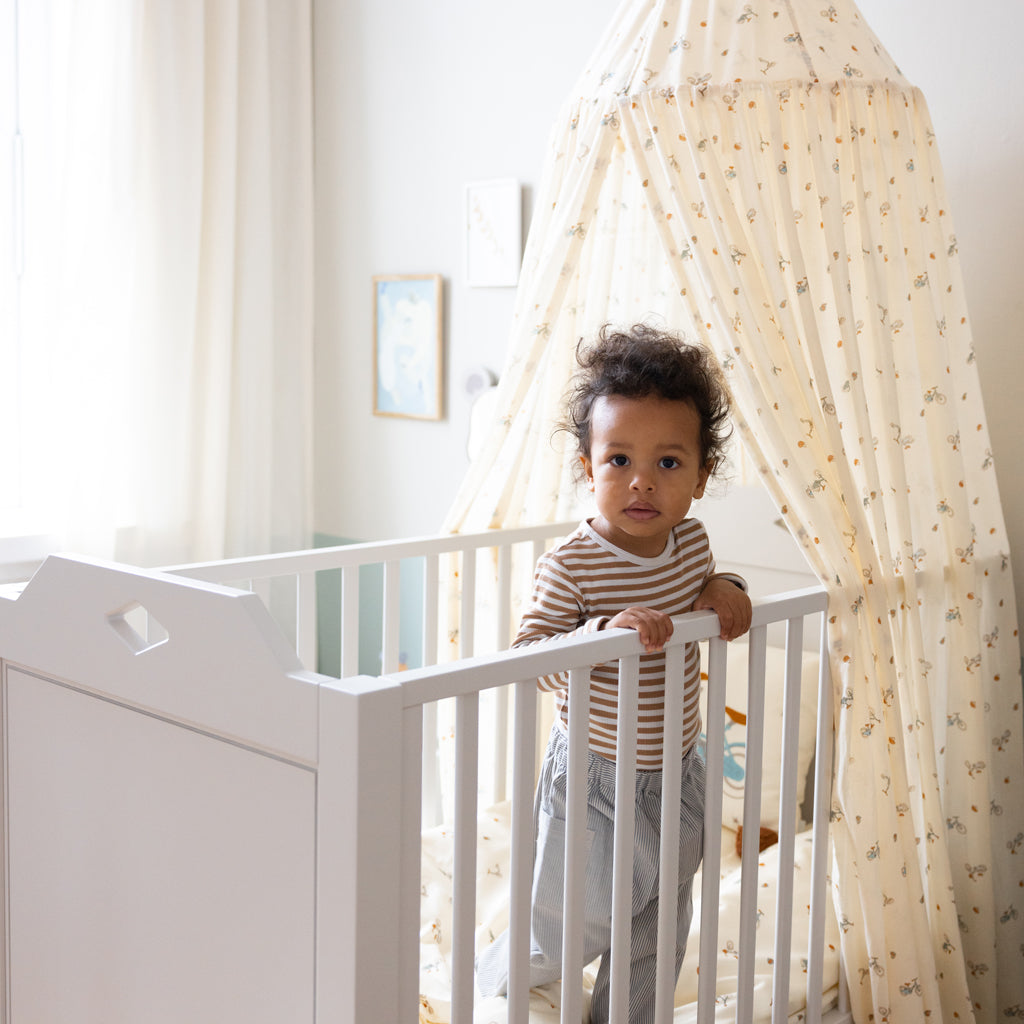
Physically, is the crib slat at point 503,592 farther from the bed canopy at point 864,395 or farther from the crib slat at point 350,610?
the bed canopy at point 864,395

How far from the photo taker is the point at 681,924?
5.37 feet

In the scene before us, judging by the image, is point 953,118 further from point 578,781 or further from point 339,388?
point 339,388

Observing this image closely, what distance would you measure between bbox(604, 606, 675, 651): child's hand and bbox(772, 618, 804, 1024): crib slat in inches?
12.5

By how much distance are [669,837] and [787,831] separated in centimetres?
28

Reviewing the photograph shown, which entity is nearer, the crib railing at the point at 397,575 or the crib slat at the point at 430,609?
the crib railing at the point at 397,575

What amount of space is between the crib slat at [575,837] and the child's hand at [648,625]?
0.29ft

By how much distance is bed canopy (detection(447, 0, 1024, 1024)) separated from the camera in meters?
1.66

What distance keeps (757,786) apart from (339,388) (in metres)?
1.95

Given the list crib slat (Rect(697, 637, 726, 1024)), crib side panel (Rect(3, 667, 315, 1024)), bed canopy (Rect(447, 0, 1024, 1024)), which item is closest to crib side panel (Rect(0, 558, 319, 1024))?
crib side panel (Rect(3, 667, 315, 1024))

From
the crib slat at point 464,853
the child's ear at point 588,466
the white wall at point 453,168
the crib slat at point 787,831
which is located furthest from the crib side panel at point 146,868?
the white wall at point 453,168

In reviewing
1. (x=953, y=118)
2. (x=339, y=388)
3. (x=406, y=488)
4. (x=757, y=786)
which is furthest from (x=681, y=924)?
(x=339, y=388)

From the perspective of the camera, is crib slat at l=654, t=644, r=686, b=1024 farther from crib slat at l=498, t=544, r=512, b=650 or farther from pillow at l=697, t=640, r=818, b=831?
crib slat at l=498, t=544, r=512, b=650

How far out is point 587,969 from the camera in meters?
1.81

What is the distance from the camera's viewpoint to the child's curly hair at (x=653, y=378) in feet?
5.18
